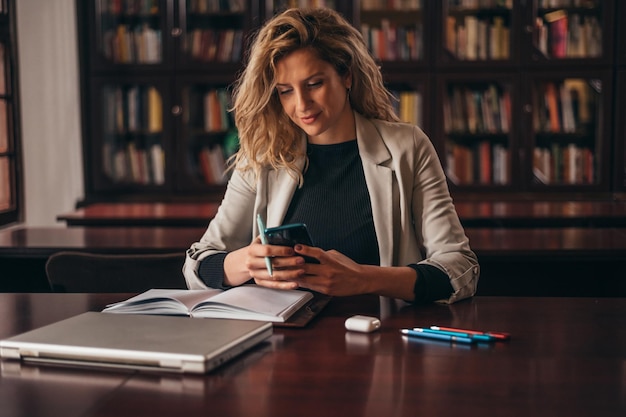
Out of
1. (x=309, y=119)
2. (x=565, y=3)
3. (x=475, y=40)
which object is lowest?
(x=309, y=119)

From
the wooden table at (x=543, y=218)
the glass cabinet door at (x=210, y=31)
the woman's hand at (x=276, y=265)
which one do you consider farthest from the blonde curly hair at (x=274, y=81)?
the glass cabinet door at (x=210, y=31)

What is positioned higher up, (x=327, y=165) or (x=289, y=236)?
(x=327, y=165)

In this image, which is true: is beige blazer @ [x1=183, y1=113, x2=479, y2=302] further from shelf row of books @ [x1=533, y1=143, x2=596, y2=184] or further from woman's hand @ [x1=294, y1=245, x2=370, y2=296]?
shelf row of books @ [x1=533, y1=143, x2=596, y2=184]

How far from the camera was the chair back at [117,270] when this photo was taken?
6.92 feet

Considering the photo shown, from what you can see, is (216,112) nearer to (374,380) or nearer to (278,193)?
(278,193)

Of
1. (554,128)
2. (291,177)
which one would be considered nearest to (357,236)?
(291,177)

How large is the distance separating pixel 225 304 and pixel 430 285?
0.44 m

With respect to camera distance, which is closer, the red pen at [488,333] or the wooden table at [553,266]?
the red pen at [488,333]

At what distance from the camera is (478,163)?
197 inches

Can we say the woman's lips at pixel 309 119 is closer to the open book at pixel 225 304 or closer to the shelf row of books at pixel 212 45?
the open book at pixel 225 304

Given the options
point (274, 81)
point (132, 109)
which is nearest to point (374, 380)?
point (274, 81)

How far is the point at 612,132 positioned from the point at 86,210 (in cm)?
295

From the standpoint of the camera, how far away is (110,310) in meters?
1.57

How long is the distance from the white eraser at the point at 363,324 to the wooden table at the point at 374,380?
2 cm
